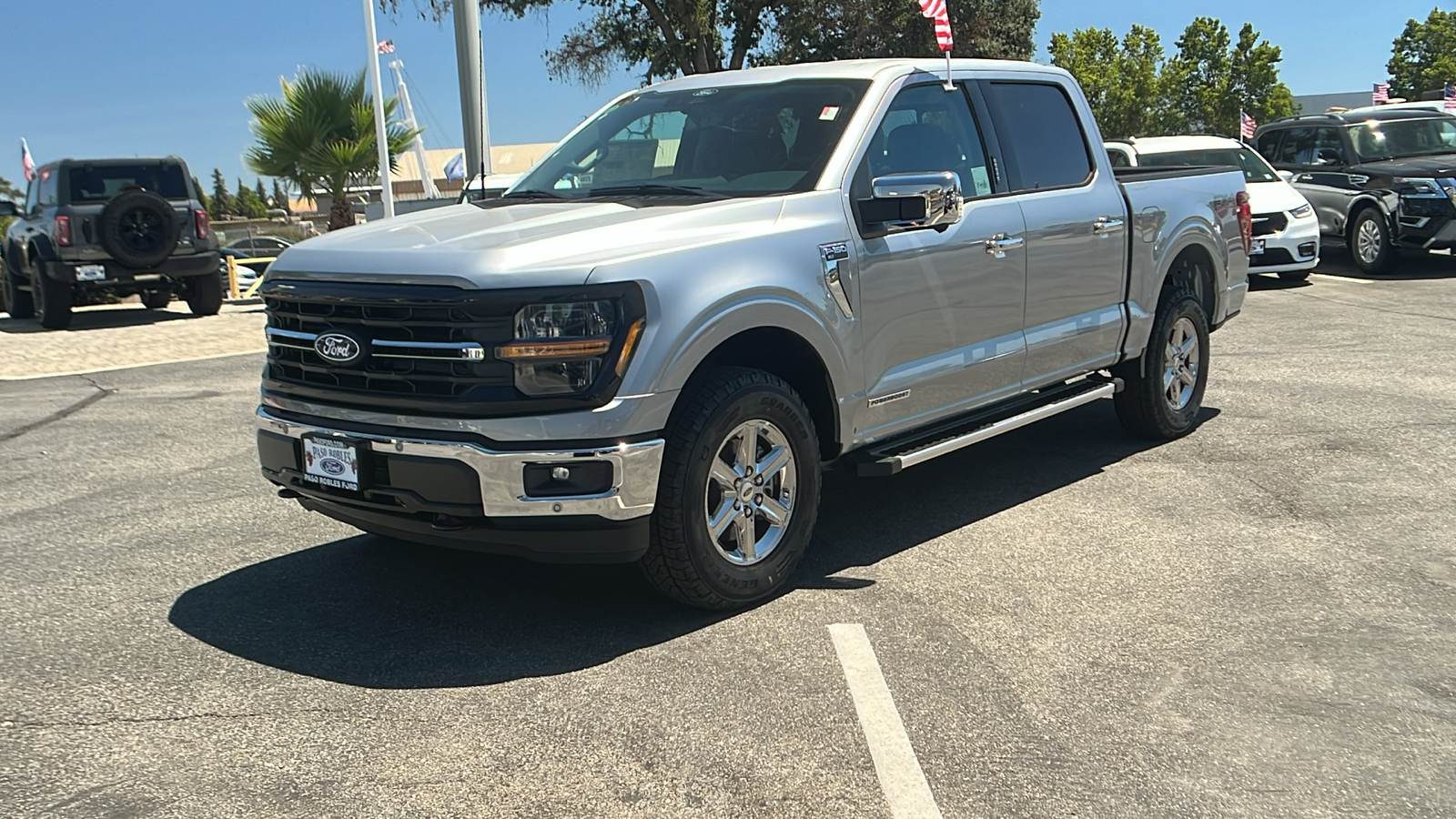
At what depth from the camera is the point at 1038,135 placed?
6.25m

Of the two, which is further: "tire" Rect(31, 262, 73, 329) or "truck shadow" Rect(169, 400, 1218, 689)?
"tire" Rect(31, 262, 73, 329)

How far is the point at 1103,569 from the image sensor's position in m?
5.02

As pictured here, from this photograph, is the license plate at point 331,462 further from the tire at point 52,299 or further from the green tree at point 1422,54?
the green tree at point 1422,54

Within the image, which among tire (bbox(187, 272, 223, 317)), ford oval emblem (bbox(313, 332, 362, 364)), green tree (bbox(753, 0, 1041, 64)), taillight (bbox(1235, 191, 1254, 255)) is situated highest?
green tree (bbox(753, 0, 1041, 64))

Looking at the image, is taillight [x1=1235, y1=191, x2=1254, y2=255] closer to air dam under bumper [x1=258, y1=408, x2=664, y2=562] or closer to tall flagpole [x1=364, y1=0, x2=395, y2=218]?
air dam under bumper [x1=258, y1=408, x2=664, y2=562]

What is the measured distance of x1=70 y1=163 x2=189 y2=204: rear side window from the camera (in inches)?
610

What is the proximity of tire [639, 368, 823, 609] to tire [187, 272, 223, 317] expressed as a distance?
13317mm

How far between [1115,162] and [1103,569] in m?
10.8

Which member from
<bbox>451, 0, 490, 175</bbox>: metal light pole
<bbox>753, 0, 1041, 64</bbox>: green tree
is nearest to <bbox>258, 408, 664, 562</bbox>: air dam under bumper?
<bbox>451, 0, 490, 175</bbox>: metal light pole

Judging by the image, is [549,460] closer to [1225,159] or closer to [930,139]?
[930,139]

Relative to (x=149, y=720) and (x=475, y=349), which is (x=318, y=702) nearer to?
(x=149, y=720)

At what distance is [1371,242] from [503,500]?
1431 cm

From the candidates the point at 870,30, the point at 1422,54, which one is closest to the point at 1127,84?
the point at 1422,54

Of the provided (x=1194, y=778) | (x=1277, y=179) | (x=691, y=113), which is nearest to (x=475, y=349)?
(x=691, y=113)
